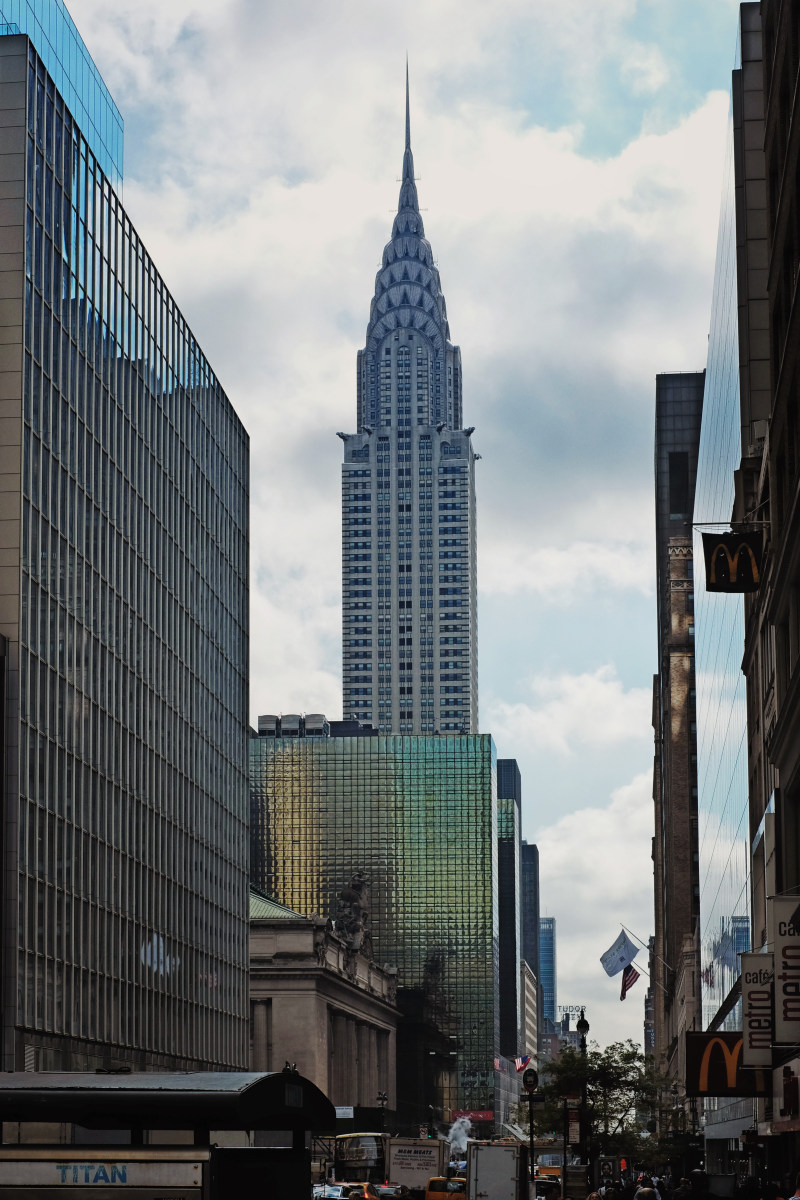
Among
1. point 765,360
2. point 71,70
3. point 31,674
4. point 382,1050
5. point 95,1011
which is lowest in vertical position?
point 382,1050

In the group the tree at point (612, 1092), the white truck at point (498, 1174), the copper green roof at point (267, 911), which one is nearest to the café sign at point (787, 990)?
the white truck at point (498, 1174)

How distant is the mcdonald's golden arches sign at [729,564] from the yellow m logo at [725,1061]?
1062 cm

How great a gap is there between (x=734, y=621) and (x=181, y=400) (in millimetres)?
38998

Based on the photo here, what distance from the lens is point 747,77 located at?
5347 centimetres

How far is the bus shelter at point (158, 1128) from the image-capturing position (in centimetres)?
1312

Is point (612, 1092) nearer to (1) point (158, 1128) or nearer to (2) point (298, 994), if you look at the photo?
(2) point (298, 994)

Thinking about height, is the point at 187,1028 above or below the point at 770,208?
below

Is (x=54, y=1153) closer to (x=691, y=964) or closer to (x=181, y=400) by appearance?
(x=181, y=400)

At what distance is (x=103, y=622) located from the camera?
75.4 m

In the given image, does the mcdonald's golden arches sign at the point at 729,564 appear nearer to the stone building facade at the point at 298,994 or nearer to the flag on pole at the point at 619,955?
the flag on pole at the point at 619,955

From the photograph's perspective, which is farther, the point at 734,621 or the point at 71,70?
the point at 71,70

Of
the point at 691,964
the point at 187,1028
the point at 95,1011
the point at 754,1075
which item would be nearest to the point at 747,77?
the point at 754,1075

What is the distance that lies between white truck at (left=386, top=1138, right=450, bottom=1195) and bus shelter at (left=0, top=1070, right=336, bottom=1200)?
52.9 meters

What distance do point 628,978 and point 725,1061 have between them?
145 feet
